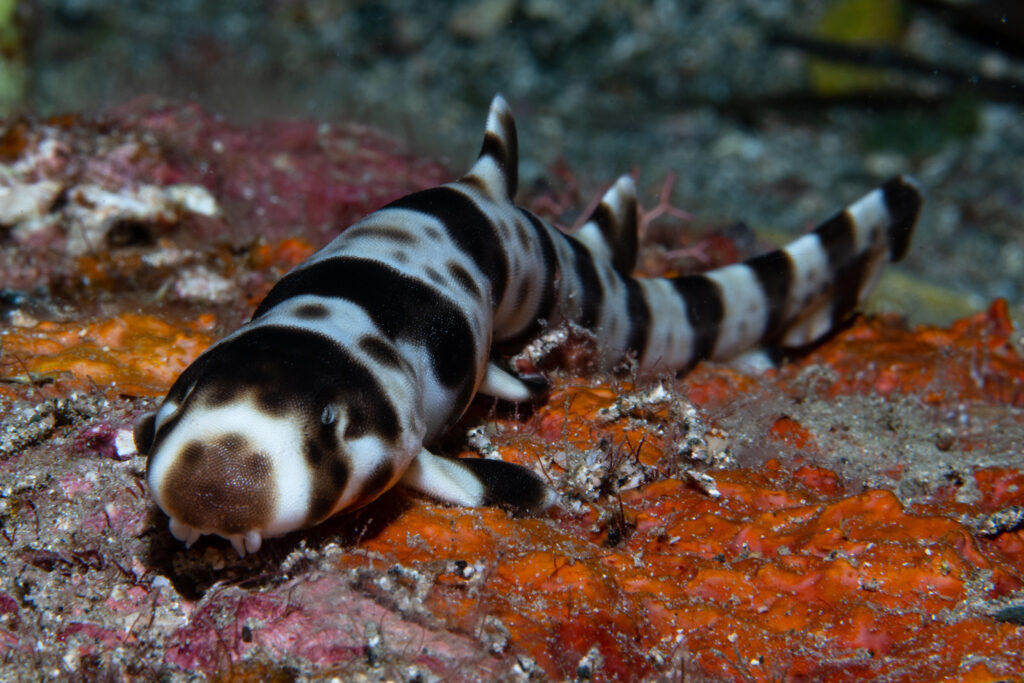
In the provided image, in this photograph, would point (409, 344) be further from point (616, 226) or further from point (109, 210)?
point (109, 210)

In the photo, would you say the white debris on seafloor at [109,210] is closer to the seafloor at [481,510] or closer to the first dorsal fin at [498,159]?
the seafloor at [481,510]

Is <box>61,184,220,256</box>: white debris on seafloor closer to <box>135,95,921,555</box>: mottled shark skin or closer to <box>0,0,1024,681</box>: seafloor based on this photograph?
<box>0,0,1024,681</box>: seafloor

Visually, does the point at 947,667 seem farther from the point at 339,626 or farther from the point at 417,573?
the point at 339,626

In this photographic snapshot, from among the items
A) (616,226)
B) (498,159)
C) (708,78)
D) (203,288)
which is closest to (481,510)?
(498,159)

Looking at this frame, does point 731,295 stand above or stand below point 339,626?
above

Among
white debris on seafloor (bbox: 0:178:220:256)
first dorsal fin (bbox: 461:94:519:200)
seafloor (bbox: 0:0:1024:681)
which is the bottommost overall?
white debris on seafloor (bbox: 0:178:220:256)

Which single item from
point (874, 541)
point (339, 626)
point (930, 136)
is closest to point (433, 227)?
point (339, 626)

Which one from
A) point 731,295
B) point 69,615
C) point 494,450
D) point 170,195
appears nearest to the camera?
point 69,615

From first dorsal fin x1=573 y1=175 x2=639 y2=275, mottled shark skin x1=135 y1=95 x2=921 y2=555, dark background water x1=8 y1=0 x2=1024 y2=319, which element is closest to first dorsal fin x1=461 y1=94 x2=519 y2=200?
mottled shark skin x1=135 y1=95 x2=921 y2=555
